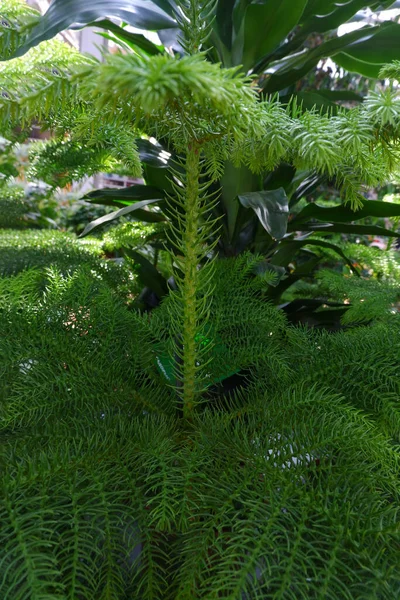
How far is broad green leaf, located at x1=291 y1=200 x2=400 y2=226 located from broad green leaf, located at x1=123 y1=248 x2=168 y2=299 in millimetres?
262

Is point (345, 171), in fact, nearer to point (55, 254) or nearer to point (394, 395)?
point (394, 395)

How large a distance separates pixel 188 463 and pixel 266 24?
26.8 inches

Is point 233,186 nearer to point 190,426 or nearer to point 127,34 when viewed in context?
point 127,34

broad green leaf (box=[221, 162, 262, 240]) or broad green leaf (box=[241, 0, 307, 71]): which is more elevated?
broad green leaf (box=[241, 0, 307, 71])

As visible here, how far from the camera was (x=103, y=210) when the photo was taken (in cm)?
186

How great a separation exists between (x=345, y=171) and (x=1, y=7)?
67 centimetres

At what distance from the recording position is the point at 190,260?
349 millimetres

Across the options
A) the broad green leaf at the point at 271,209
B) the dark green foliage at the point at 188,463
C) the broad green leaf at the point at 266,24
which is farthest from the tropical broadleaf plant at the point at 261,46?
the dark green foliage at the point at 188,463

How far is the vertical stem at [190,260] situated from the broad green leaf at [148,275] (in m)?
0.41

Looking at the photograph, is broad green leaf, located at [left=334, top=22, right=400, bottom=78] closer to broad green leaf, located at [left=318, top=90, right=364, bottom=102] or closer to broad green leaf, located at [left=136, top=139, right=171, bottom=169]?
broad green leaf, located at [left=318, top=90, right=364, bottom=102]

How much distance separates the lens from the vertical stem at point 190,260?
1.11 feet

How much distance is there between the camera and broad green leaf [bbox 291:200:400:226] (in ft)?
2.23

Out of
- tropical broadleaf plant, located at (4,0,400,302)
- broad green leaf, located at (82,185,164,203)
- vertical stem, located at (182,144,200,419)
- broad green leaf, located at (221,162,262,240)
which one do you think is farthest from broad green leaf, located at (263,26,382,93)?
vertical stem, located at (182,144,200,419)

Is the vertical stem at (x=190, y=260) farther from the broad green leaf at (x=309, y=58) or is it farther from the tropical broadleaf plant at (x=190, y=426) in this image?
the broad green leaf at (x=309, y=58)
